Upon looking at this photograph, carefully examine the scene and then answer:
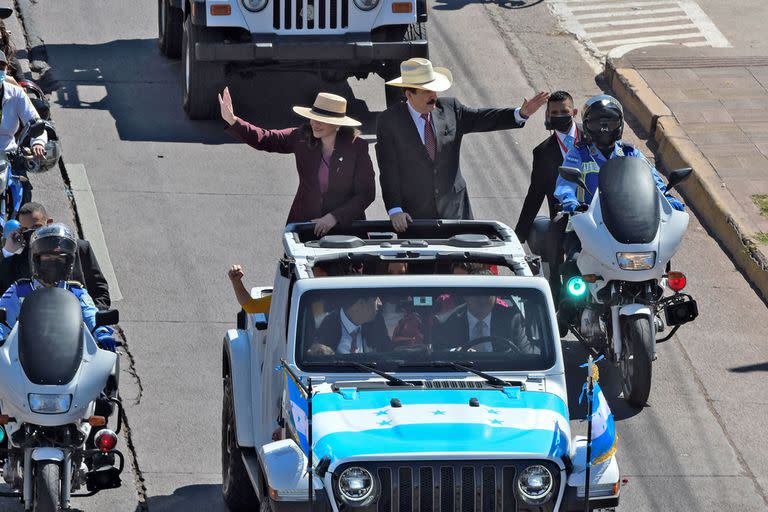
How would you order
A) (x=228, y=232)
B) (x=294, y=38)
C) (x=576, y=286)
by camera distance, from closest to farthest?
(x=576, y=286), (x=228, y=232), (x=294, y=38)

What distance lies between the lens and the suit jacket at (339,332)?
8359mm

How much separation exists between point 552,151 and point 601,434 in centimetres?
454

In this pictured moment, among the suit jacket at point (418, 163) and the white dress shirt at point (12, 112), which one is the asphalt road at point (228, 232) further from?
the suit jacket at point (418, 163)

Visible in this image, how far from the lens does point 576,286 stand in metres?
11.5

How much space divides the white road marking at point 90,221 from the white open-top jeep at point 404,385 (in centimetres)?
373

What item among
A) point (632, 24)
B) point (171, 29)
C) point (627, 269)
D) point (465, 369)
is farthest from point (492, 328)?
point (632, 24)

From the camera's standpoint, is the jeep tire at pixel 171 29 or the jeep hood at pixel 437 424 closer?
the jeep hood at pixel 437 424

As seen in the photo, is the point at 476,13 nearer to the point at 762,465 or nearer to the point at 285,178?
the point at 285,178

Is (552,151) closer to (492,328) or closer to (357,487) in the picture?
(492,328)

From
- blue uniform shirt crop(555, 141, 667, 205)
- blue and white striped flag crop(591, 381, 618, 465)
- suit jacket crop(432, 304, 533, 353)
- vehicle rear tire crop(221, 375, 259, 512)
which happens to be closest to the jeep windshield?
suit jacket crop(432, 304, 533, 353)

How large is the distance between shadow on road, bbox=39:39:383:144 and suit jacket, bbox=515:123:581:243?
4.45 m

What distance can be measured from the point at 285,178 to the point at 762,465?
20.3ft

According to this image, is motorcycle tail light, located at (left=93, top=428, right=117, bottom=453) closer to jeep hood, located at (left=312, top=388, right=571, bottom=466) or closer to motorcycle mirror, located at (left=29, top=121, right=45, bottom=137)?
jeep hood, located at (left=312, top=388, right=571, bottom=466)

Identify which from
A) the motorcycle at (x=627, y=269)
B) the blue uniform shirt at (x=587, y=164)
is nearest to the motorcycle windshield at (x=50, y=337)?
the motorcycle at (x=627, y=269)
